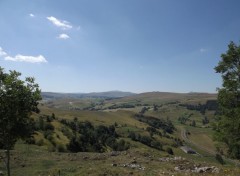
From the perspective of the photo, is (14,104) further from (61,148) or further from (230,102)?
(61,148)

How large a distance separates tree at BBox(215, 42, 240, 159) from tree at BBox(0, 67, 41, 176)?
1956 cm

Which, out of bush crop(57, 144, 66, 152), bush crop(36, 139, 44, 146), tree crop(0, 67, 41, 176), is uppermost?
tree crop(0, 67, 41, 176)

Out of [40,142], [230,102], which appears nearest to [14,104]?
[230,102]

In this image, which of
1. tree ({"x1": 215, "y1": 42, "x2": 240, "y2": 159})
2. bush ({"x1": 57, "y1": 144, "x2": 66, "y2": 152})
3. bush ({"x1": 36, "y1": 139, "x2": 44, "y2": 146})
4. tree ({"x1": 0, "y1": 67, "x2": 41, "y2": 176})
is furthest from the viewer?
bush ({"x1": 57, "y1": 144, "x2": 66, "y2": 152})

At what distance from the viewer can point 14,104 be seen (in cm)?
2375

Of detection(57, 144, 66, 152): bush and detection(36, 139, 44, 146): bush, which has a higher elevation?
detection(36, 139, 44, 146): bush

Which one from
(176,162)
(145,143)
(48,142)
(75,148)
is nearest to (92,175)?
(176,162)

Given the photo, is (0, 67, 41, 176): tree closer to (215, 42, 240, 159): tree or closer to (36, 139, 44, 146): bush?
(215, 42, 240, 159): tree

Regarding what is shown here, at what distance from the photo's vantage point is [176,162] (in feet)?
135

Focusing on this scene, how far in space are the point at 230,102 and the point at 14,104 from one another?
73.4 feet

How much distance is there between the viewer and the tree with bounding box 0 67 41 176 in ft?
77.4

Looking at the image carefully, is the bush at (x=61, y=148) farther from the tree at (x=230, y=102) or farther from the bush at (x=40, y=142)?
the tree at (x=230, y=102)

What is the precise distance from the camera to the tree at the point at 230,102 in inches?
1150

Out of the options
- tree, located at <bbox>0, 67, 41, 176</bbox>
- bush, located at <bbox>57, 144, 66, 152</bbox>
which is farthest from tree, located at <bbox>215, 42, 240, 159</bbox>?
bush, located at <bbox>57, 144, 66, 152</bbox>
